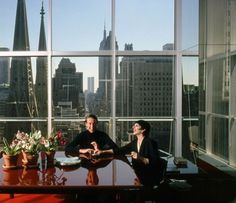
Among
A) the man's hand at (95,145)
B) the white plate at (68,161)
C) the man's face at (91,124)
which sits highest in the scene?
the man's face at (91,124)

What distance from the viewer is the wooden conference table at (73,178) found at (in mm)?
2576

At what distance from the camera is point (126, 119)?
6418mm

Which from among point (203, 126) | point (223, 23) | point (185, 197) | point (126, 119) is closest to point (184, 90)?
point (126, 119)

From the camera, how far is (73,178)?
280 centimetres

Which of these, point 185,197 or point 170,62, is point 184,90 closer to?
point 170,62

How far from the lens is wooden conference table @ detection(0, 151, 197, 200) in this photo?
258cm

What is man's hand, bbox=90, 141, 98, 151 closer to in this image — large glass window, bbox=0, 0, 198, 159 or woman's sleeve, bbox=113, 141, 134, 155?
woman's sleeve, bbox=113, 141, 134, 155

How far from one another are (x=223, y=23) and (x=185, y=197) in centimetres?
196

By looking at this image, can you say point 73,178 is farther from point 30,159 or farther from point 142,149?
point 142,149

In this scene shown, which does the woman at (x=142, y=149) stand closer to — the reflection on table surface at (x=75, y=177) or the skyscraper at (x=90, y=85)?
the reflection on table surface at (x=75, y=177)

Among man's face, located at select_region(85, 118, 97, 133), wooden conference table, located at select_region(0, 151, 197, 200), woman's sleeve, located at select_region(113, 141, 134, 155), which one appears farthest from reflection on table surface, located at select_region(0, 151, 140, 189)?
man's face, located at select_region(85, 118, 97, 133)

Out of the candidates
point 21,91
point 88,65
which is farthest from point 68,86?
point 21,91

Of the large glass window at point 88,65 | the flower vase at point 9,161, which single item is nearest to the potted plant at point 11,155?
the flower vase at point 9,161

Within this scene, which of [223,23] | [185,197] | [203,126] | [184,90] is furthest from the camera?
[184,90]
